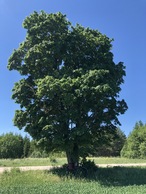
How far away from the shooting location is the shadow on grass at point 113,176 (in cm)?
1942

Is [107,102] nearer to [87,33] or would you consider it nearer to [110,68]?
[110,68]

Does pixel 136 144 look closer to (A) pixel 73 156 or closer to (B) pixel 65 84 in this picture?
(A) pixel 73 156

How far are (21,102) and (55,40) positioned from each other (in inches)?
227

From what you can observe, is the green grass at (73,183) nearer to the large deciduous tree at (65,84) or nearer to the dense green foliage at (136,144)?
the large deciduous tree at (65,84)

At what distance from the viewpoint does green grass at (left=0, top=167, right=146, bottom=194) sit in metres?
15.3

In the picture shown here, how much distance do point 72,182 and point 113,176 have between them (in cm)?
416

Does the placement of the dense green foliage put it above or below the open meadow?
above

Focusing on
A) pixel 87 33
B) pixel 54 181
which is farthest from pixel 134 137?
pixel 54 181

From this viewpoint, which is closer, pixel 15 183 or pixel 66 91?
pixel 15 183

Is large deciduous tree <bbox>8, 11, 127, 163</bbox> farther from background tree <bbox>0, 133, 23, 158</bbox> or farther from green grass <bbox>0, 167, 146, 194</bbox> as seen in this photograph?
background tree <bbox>0, 133, 23, 158</bbox>

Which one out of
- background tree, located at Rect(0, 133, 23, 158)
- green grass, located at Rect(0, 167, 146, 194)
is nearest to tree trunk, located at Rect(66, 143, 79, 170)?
green grass, located at Rect(0, 167, 146, 194)

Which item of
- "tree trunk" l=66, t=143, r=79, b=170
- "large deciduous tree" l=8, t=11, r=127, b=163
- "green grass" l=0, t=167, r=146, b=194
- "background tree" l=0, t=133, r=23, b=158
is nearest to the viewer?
"green grass" l=0, t=167, r=146, b=194

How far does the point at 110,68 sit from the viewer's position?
2445 cm

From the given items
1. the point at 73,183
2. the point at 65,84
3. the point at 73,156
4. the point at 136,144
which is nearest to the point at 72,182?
the point at 73,183
